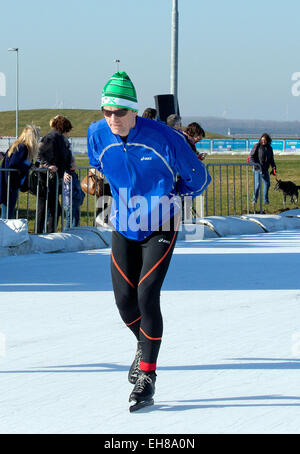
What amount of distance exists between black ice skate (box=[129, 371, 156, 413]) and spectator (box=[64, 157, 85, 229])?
757 centimetres

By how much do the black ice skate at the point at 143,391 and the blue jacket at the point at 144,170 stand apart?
0.73 metres

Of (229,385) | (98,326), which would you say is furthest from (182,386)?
(98,326)

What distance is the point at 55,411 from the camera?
446 centimetres

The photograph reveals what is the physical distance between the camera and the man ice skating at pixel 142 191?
15.2 ft

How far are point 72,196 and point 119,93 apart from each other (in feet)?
25.4

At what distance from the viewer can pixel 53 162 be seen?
1187 centimetres

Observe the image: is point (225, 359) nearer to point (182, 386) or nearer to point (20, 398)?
point (182, 386)

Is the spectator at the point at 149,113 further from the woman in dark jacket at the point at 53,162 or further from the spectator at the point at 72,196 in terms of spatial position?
the spectator at the point at 72,196

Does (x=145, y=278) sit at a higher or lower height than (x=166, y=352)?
higher

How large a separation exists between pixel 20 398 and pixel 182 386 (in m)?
0.91

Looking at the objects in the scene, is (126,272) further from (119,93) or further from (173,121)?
(173,121)

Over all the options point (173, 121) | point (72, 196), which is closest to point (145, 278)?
point (173, 121)

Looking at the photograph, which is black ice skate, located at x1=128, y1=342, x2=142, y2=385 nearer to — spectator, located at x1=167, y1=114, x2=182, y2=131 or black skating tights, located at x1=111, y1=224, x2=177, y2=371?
black skating tights, located at x1=111, y1=224, x2=177, y2=371

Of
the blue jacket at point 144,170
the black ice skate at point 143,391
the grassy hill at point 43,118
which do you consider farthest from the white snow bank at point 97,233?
the grassy hill at point 43,118
